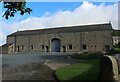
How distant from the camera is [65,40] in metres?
43.8

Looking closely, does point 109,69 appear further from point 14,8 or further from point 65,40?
point 65,40

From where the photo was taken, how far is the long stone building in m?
39.4

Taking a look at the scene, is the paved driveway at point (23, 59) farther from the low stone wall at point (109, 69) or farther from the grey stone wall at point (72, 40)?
the grey stone wall at point (72, 40)

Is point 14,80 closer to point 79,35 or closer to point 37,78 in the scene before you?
point 37,78

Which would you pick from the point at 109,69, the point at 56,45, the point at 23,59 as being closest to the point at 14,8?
the point at 109,69

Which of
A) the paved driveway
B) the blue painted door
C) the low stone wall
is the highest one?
the blue painted door

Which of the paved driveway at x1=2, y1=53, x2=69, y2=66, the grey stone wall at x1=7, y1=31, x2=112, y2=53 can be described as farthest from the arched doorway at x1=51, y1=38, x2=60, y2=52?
the paved driveway at x1=2, y1=53, x2=69, y2=66

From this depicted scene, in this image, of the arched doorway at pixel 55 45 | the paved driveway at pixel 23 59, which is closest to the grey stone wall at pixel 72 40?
the arched doorway at pixel 55 45

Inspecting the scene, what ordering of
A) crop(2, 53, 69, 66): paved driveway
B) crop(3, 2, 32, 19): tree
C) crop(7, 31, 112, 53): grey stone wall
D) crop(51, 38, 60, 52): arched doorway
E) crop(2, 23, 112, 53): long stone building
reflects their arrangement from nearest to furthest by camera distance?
crop(3, 2, 32, 19): tree < crop(2, 53, 69, 66): paved driveway < crop(7, 31, 112, 53): grey stone wall < crop(2, 23, 112, 53): long stone building < crop(51, 38, 60, 52): arched doorway

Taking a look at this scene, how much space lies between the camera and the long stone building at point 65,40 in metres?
39.4

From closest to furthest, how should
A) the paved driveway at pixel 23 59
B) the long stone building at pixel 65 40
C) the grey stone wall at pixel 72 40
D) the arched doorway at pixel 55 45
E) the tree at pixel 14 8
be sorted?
the tree at pixel 14 8 < the paved driveway at pixel 23 59 < the grey stone wall at pixel 72 40 < the long stone building at pixel 65 40 < the arched doorway at pixel 55 45

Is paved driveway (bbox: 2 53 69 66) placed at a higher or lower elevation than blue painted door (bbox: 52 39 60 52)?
lower

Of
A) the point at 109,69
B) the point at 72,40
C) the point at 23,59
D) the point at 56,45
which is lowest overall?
the point at 23,59

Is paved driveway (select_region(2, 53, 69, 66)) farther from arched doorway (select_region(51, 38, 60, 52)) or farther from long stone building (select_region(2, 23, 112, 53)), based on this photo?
arched doorway (select_region(51, 38, 60, 52))
